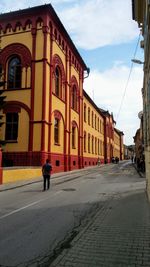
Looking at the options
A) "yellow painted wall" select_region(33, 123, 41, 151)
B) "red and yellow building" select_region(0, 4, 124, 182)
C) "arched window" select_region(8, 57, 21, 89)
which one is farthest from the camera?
"arched window" select_region(8, 57, 21, 89)

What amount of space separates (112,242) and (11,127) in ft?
72.0

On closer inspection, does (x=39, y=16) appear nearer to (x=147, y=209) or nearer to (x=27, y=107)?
(x=27, y=107)

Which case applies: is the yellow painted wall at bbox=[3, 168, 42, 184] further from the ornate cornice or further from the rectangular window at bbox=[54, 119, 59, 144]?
the ornate cornice

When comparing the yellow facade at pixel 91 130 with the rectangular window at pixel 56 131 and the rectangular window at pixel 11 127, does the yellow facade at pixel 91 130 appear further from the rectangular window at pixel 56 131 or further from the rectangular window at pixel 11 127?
the rectangular window at pixel 11 127

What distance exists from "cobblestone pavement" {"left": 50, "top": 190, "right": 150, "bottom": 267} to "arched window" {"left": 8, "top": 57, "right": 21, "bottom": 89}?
20.0 meters

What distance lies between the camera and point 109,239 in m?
6.62

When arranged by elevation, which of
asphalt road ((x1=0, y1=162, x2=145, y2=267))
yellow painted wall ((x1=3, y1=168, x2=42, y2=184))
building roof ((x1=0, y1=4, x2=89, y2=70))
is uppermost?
building roof ((x1=0, y1=4, x2=89, y2=70))

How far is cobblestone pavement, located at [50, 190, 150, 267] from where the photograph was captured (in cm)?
519

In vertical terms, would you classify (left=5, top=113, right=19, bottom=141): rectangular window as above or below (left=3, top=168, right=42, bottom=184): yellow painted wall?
above

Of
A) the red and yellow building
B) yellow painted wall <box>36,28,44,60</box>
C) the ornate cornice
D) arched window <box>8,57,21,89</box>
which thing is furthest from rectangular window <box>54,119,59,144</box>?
yellow painted wall <box>36,28,44,60</box>

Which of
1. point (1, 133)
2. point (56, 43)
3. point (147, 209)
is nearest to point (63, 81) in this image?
point (56, 43)

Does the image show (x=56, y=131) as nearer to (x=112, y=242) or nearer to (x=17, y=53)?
(x=17, y=53)

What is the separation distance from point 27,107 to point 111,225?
20.0 m

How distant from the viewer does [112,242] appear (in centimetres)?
635
